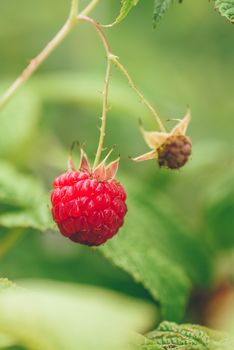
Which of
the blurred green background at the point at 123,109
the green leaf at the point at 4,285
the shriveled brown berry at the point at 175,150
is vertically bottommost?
the green leaf at the point at 4,285

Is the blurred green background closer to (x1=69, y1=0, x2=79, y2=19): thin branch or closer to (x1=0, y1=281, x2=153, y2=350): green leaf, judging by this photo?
(x1=69, y1=0, x2=79, y2=19): thin branch

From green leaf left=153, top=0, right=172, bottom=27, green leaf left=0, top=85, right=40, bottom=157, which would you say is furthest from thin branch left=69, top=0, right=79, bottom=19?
green leaf left=0, top=85, right=40, bottom=157

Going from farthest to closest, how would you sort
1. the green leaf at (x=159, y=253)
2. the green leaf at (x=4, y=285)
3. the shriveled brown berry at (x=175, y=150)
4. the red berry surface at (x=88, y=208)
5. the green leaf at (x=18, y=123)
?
the green leaf at (x=18, y=123) → the green leaf at (x=159, y=253) → the shriveled brown berry at (x=175, y=150) → the red berry surface at (x=88, y=208) → the green leaf at (x=4, y=285)

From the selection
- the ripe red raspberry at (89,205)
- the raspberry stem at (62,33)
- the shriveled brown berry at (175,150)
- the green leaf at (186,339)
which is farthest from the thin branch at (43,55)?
the green leaf at (186,339)

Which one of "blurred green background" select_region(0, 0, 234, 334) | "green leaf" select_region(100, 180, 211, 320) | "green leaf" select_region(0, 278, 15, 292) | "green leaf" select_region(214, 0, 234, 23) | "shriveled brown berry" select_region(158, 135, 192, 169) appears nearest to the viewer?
"green leaf" select_region(0, 278, 15, 292)

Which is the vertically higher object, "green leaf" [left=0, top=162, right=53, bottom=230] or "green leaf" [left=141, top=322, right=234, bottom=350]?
"green leaf" [left=0, top=162, right=53, bottom=230]

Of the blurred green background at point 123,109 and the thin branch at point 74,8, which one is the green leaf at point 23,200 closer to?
the blurred green background at point 123,109

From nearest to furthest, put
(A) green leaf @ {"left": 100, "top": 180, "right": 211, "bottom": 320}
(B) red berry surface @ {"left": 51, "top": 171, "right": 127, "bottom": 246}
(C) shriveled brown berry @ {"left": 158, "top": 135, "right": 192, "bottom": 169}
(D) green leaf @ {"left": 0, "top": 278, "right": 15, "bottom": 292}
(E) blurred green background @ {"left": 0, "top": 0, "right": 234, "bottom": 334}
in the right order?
1. (D) green leaf @ {"left": 0, "top": 278, "right": 15, "bottom": 292}
2. (B) red berry surface @ {"left": 51, "top": 171, "right": 127, "bottom": 246}
3. (C) shriveled brown berry @ {"left": 158, "top": 135, "right": 192, "bottom": 169}
4. (A) green leaf @ {"left": 100, "top": 180, "right": 211, "bottom": 320}
5. (E) blurred green background @ {"left": 0, "top": 0, "right": 234, "bottom": 334}

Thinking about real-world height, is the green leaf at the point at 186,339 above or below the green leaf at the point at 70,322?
above
